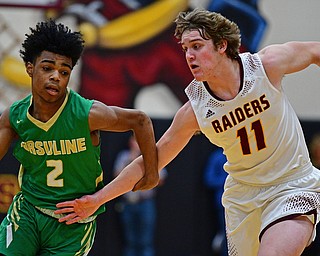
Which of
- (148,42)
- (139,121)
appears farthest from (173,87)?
(139,121)

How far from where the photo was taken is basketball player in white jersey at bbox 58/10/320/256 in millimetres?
4930

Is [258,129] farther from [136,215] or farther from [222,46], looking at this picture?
[136,215]

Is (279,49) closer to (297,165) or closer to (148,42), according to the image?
(297,165)

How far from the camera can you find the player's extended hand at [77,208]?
4895 mm

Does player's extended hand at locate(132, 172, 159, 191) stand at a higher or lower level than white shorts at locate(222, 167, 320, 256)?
higher

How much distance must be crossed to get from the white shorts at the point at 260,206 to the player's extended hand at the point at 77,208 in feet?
3.18

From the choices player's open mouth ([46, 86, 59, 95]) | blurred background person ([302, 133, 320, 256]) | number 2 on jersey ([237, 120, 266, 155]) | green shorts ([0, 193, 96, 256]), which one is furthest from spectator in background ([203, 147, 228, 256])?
player's open mouth ([46, 86, 59, 95])

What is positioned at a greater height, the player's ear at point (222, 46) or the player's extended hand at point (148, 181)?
the player's ear at point (222, 46)

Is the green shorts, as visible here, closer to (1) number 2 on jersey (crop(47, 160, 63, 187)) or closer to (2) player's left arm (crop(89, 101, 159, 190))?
(1) number 2 on jersey (crop(47, 160, 63, 187))

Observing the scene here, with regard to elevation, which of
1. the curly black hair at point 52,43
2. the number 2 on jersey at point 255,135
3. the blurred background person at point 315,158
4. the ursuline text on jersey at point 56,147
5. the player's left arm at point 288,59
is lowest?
the blurred background person at point 315,158

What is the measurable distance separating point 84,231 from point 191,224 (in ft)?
21.0

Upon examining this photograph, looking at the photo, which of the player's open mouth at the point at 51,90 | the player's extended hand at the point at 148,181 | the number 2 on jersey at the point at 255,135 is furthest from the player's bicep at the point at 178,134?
the player's open mouth at the point at 51,90

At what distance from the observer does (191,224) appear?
37.2ft

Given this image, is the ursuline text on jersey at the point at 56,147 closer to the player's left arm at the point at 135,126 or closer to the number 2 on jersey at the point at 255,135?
the player's left arm at the point at 135,126
